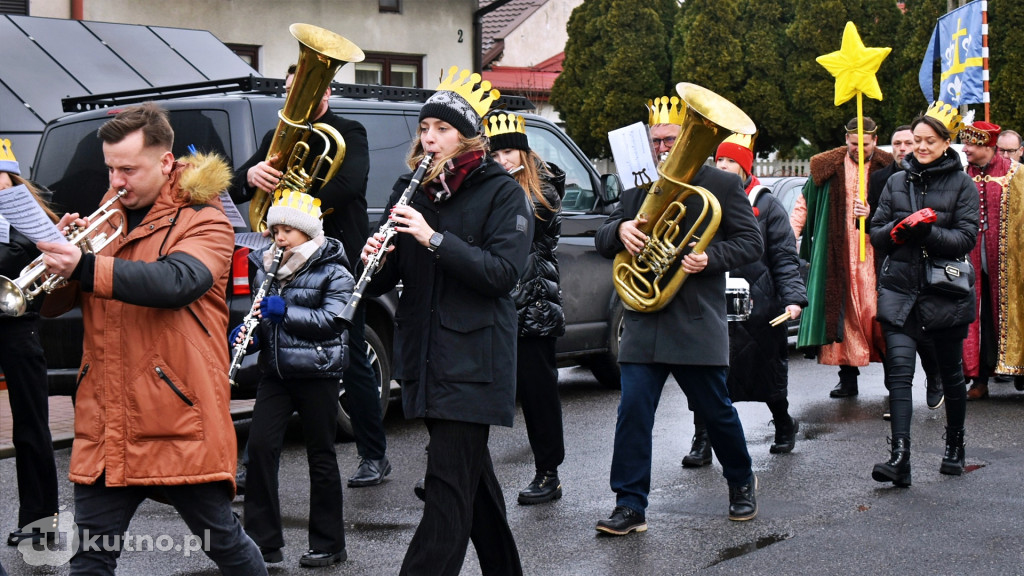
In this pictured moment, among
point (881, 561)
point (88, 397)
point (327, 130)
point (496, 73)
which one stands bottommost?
point (881, 561)

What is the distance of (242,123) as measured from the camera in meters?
7.56

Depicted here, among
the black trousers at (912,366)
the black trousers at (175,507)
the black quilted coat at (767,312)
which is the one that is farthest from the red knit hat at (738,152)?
the black trousers at (175,507)

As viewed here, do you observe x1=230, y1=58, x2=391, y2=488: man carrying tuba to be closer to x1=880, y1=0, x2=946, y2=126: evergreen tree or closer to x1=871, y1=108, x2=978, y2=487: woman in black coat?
x1=871, y1=108, x2=978, y2=487: woman in black coat

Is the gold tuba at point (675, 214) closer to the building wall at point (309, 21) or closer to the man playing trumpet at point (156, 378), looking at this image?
the man playing trumpet at point (156, 378)

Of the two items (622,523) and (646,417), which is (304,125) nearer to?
(646,417)

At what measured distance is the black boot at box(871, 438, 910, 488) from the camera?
6727mm

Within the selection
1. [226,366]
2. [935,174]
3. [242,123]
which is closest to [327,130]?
[242,123]

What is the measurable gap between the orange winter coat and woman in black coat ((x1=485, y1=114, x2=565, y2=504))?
2.67m

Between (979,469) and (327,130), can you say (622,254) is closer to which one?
(327,130)

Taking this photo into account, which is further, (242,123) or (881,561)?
(242,123)

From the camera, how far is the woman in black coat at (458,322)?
4.43 m

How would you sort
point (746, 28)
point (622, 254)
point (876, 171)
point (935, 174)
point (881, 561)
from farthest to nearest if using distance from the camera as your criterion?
point (746, 28) < point (876, 171) < point (935, 174) < point (622, 254) < point (881, 561)

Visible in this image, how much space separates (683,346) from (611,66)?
21.3 metres

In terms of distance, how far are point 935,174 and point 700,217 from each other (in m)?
1.98
